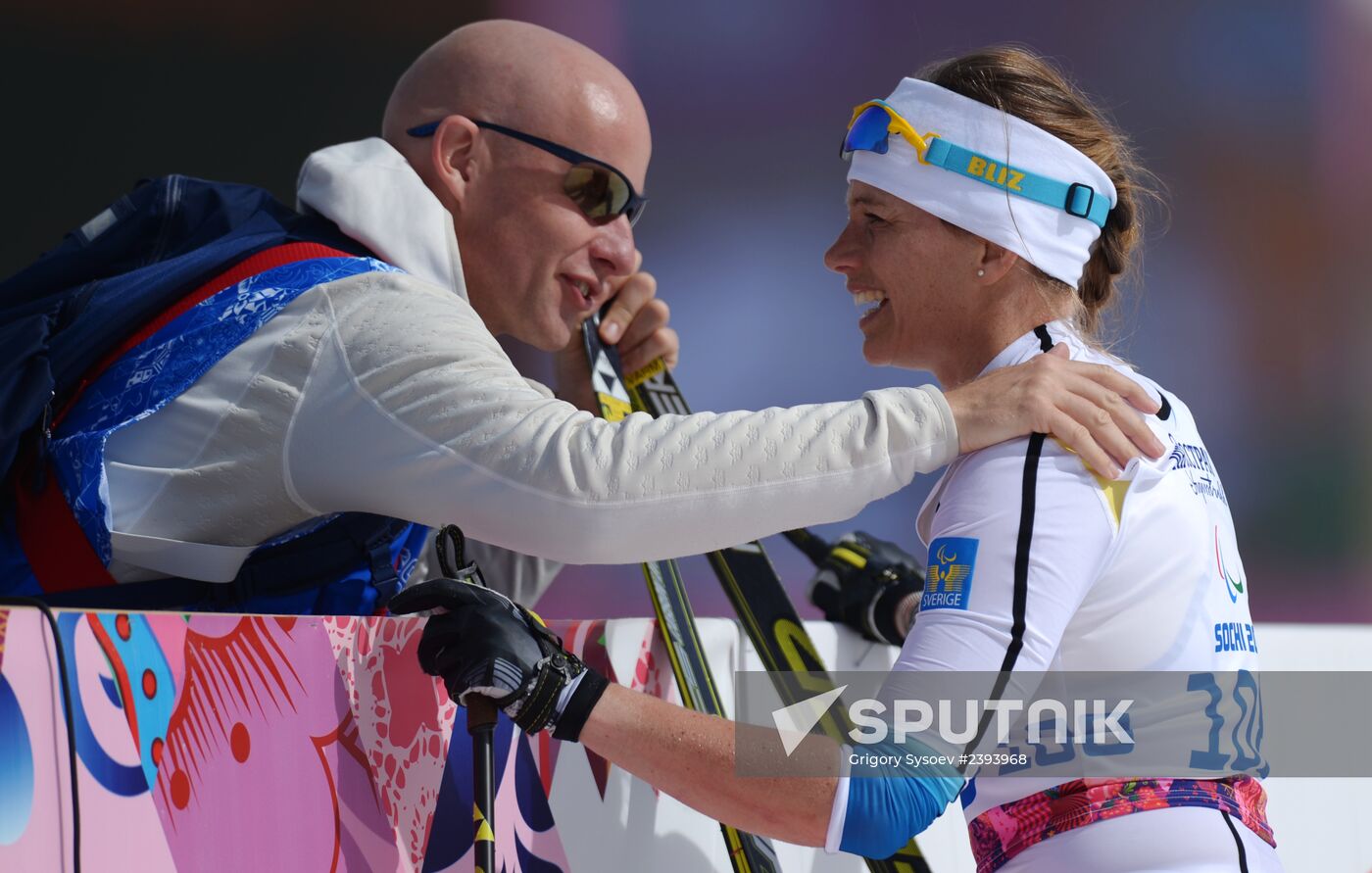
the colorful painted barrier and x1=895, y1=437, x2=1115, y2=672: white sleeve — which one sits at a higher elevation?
x1=895, y1=437, x2=1115, y2=672: white sleeve

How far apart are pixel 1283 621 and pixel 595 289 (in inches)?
125

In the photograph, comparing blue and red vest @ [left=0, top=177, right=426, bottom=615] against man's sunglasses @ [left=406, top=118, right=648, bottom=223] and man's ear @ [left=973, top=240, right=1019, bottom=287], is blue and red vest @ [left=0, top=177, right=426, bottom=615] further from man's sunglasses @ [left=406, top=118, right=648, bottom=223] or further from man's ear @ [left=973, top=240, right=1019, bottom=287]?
man's ear @ [left=973, top=240, right=1019, bottom=287]

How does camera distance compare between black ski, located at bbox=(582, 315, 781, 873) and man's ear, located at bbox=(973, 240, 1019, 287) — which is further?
black ski, located at bbox=(582, 315, 781, 873)

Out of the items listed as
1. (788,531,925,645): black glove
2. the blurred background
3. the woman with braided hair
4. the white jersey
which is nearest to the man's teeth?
the woman with braided hair

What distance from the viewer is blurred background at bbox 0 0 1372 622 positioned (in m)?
3.68

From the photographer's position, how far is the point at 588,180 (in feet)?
8.02

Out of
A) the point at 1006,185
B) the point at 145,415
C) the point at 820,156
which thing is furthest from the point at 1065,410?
the point at 820,156

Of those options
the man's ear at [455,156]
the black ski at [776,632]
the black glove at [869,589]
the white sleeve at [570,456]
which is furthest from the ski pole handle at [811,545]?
the white sleeve at [570,456]

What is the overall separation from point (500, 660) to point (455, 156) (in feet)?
4.04

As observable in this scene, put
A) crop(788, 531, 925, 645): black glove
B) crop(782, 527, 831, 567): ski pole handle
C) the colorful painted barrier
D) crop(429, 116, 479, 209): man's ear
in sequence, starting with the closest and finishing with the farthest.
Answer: the colorful painted barrier, crop(429, 116, 479, 209): man's ear, crop(788, 531, 925, 645): black glove, crop(782, 527, 831, 567): ski pole handle

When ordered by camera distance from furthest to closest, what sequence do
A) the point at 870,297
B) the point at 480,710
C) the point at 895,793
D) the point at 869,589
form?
the point at 869,589 → the point at 870,297 → the point at 480,710 → the point at 895,793

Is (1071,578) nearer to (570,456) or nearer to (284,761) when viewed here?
(570,456)

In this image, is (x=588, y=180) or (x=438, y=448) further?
(x=588, y=180)

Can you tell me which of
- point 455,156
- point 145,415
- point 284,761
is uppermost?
point 455,156
